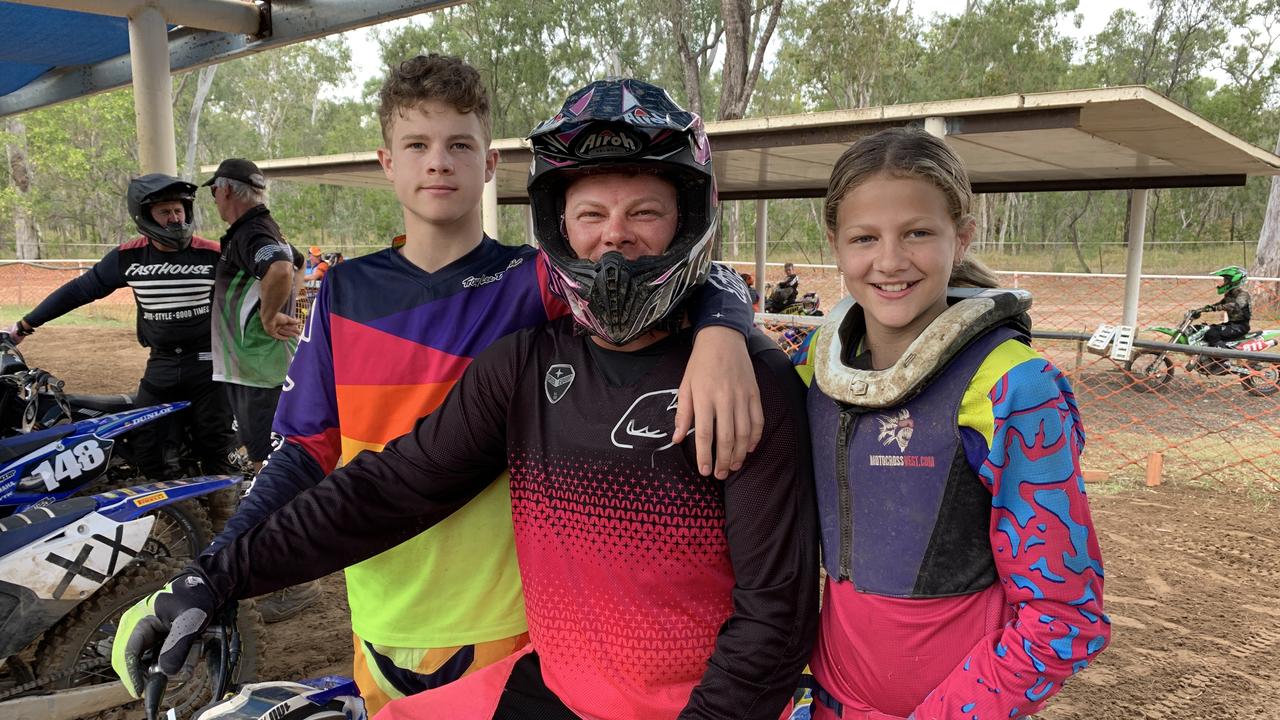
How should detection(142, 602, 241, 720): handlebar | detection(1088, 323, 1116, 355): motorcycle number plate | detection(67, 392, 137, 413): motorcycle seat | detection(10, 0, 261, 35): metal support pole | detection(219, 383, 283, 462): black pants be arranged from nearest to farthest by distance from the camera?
detection(142, 602, 241, 720): handlebar < detection(67, 392, 137, 413): motorcycle seat < detection(219, 383, 283, 462): black pants < detection(10, 0, 261, 35): metal support pole < detection(1088, 323, 1116, 355): motorcycle number plate

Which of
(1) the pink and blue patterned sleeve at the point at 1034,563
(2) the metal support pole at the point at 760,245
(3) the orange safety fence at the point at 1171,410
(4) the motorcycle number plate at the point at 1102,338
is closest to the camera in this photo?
(1) the pink and blue patterned sleeve at the point at 1034,563

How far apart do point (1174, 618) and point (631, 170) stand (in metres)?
4.55

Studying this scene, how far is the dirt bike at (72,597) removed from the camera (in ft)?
8.89

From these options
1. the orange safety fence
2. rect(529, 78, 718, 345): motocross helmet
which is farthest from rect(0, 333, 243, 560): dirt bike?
the orange safety fence

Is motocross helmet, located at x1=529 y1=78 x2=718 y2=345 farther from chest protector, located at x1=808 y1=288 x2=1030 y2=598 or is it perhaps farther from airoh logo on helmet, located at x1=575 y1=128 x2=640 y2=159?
chest protector, located at x1=808 y1=288 x2=1030 y2=598

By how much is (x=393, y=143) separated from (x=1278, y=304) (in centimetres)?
2065

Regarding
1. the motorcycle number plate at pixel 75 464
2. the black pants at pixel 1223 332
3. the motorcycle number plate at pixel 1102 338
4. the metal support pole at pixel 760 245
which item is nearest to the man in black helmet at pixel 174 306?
the motorcycle number plate at pixel 75 464

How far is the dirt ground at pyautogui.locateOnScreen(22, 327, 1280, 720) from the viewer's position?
3654 millimetres

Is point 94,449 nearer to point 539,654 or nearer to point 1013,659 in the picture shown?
point 539,654

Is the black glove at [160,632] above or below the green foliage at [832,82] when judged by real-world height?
below

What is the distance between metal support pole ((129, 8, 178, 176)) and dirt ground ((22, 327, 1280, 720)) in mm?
4184

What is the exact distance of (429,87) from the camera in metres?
1.96

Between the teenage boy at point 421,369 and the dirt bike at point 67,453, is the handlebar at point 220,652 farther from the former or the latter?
the dirt bike at point 67,453

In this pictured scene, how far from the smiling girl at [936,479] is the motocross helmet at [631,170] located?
1.06ft
